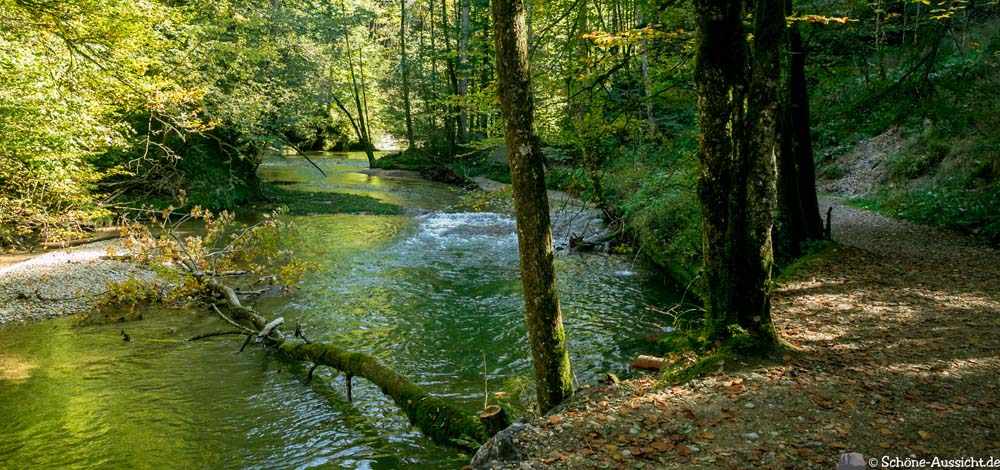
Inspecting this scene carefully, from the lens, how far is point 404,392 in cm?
683

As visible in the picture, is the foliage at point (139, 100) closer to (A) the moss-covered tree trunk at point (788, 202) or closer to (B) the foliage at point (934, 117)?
(A) the moss-covered tree trunk at point (788, 202)

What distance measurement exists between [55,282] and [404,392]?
377 inches

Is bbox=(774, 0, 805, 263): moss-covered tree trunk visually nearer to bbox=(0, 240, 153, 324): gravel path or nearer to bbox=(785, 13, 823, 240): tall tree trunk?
bbox=(785, 13, 823, 240): tall tree trunk

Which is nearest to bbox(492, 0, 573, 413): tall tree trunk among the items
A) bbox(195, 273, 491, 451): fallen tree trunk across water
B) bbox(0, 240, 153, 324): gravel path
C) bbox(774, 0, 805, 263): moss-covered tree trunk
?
bbox(195, 273, 491, 451): fallen tree trunk across water

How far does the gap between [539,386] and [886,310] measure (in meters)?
5.26

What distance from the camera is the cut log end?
→ 225 inches

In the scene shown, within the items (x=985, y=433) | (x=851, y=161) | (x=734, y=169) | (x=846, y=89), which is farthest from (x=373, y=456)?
(x=851, y=161)

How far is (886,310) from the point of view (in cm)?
790

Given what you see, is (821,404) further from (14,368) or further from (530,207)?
(14,368)

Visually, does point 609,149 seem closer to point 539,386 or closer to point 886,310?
point 886,310

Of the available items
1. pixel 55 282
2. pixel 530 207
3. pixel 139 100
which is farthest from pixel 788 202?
pixel 55 282

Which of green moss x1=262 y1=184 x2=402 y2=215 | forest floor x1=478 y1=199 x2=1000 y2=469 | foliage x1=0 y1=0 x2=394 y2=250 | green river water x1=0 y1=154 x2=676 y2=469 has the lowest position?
green river water x1=0 y1=154 x2=676 y2=469

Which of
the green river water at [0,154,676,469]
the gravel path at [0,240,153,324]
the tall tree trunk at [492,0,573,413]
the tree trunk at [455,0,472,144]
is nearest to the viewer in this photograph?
the tall tree trunk at [492,0,573,413]

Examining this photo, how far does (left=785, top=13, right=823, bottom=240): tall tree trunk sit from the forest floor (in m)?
3.84
